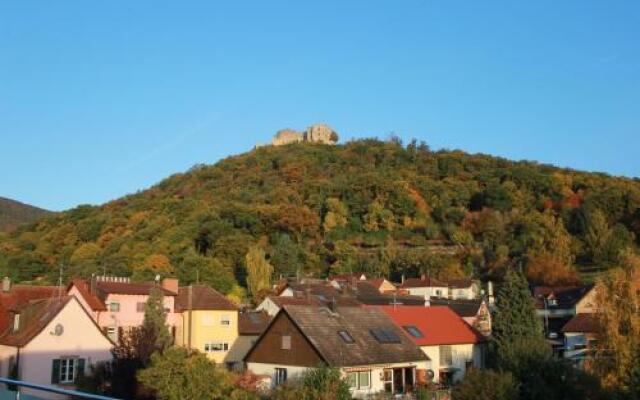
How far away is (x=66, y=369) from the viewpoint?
30.6 meters

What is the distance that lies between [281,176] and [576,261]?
58460mm

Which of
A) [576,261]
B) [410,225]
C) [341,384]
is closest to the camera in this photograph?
[341,384]

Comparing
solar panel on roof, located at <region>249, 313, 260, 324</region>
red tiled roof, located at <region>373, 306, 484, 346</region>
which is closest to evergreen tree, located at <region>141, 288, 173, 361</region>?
solar panel on roof, located at <region>249, 313, 260, 324</region>

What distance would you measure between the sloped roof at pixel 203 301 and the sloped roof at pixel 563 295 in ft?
115

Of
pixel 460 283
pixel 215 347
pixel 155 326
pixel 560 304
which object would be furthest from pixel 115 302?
pixel 460 283

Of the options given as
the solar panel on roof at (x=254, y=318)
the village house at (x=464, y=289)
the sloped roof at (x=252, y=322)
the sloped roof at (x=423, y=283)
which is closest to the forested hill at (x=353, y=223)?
the village house at (x=464, y=289)

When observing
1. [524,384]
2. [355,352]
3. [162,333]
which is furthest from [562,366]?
[162,333]

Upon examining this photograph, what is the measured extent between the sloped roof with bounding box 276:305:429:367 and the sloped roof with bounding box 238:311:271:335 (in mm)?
14359

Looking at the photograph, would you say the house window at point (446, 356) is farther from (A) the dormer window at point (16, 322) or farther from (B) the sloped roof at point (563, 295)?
(B) the sloped roof at point (563, 295)

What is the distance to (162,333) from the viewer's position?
117 ft

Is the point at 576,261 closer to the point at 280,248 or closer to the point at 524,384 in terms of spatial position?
the point at 280,248

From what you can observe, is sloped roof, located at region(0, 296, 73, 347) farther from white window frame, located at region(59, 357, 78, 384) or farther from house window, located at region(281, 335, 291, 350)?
house window, located at region(281, 335, 291, 350)

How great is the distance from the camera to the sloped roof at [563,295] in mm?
67875

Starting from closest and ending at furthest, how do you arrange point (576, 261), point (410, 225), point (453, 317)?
point (453, 317)
point (576, 261)
point (410, 225)
